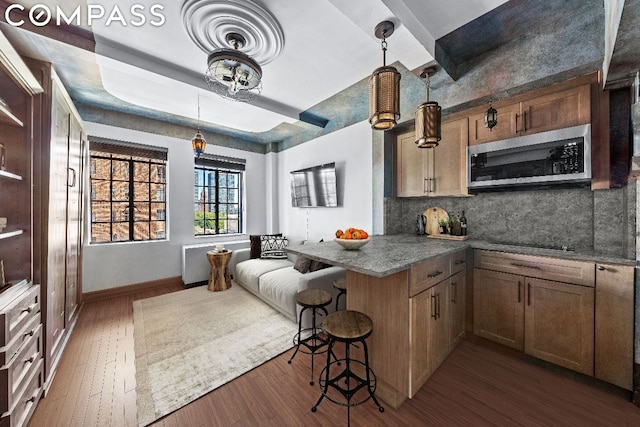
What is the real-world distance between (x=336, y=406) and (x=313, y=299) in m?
0.71

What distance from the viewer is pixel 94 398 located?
65.8 inches

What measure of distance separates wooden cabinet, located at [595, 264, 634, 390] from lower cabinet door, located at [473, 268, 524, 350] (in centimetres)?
43

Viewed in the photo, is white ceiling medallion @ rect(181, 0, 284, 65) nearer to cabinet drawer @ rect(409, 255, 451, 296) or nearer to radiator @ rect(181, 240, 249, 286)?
cabinet drawer @ rect(409, 255, 451, 296)

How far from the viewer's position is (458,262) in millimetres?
2145

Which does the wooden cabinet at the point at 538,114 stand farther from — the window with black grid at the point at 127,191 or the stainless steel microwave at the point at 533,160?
the window with black grid at the point at 127,191

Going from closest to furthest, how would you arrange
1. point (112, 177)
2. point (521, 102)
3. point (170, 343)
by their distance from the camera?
1. point (521, 102)
2. point (170, 343)
3. point (112, 177)

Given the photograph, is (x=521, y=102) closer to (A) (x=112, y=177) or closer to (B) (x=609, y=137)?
(B) (x=609, y=137)

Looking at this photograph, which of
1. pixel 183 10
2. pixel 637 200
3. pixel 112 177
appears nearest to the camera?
pixel 637 200

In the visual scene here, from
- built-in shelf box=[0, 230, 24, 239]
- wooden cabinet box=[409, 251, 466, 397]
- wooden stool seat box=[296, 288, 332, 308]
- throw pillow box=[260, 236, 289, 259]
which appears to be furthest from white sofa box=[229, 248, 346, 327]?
built-in shelf box=[0, 230, 24, 239]

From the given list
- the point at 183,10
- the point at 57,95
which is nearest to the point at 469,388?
the point at 183,10

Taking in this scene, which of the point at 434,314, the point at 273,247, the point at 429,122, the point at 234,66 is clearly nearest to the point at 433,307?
the point at 434,314

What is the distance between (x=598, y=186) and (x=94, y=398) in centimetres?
407

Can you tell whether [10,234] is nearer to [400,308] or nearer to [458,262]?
[400,308]

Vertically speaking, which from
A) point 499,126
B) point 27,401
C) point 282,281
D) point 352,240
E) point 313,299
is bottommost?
point 27,401
